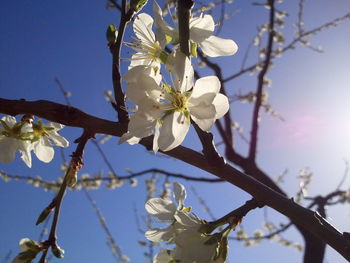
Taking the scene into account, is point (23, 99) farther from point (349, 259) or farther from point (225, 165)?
point (349, 259)

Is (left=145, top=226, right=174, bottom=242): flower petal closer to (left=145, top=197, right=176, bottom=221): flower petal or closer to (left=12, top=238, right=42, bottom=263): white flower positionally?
(left=145, top=197, right=176, bottom=221): flower petal

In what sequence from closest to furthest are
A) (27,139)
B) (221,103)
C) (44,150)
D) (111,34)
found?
(221,103), (111,34), (27,139), (44,150)

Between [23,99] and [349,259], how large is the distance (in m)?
0.74

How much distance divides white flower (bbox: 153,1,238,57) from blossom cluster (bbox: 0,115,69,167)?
1.55ft

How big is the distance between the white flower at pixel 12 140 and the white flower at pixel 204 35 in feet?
1.65

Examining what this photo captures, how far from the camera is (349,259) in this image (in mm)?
680

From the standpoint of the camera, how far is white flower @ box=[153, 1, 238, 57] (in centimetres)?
80

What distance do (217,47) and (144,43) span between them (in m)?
0.25

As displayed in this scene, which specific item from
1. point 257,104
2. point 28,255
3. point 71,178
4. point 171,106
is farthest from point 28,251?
point 257,104

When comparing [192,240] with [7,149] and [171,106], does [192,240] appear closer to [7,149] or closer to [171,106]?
[171,106]

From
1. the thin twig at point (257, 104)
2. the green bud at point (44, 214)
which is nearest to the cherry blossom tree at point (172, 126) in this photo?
the green bud at point (44, 214)

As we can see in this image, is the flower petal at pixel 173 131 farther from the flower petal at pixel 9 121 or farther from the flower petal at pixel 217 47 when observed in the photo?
the flower petal at pixel 9 121

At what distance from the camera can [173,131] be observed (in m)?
0.81

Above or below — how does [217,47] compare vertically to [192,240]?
above
